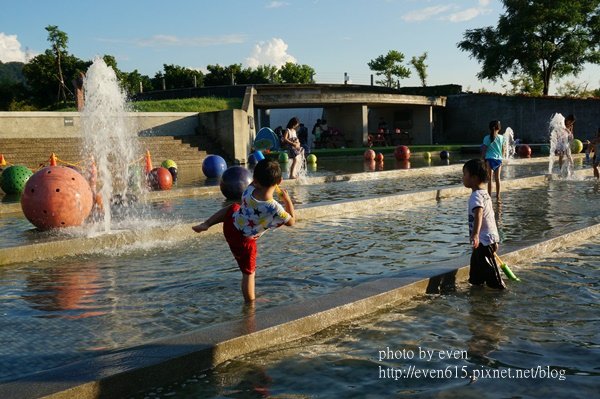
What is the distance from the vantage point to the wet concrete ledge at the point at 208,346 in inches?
136

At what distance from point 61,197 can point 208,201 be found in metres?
4.87

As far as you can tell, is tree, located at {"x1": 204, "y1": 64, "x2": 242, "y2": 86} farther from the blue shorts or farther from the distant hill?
the distant hill

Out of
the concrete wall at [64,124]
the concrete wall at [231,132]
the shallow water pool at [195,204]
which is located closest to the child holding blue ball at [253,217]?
the shallow water pool at [195,204]

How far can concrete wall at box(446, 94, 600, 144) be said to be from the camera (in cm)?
3894

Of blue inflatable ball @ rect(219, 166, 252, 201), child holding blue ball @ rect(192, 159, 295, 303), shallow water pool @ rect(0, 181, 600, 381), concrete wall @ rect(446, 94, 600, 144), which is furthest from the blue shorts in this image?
concrete wall @ rect(446, 94, 600, 144)

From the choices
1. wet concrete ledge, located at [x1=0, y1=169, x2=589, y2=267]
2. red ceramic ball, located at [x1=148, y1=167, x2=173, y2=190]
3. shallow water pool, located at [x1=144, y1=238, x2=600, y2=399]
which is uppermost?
red ceramic ball, located at [x1=148, y1=167, x2=173, y2=190]

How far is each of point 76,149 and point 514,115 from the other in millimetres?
29507

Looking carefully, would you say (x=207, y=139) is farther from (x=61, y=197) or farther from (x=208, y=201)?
(x=61, y=197)

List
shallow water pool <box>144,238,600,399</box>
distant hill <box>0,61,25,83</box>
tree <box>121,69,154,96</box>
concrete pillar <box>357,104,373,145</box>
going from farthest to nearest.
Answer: distant hill <box>0,61,25,83</box>
tree <box>121,69,154,96</box>
concrete pillar <box>357,104,373,145</box>
shallow water pool <box>144,238,600,399</box>

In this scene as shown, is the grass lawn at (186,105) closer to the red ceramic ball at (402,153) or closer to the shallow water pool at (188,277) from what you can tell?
the red ceramic ball at (402,153)

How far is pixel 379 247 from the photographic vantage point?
7922 mm

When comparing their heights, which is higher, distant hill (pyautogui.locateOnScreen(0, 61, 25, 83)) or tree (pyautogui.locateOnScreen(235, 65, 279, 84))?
distant hill (pyautogui.locateOnScreen(0, 61, 25, 83))

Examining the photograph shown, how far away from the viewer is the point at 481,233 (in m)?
5.90

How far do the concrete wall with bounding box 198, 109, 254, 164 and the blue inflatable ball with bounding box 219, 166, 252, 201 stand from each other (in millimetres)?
16439
